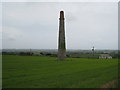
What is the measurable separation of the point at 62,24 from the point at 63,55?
4.54 metres

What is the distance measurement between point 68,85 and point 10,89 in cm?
267

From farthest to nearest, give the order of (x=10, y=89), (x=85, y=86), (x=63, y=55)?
(x=63, y=55) < (x=85, y=86) < (x=10, y=89)

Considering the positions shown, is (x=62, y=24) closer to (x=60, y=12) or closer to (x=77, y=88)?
(x=60, y=12)

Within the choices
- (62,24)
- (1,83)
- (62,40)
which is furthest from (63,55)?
(1,83)

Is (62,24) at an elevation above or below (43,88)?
above

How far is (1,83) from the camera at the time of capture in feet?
34.4

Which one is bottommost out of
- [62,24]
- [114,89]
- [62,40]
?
[114,89]

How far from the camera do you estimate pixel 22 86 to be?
9.55 metres

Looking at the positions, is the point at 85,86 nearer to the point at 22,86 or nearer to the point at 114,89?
the point at 114,89

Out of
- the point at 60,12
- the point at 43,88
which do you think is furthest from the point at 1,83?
the point at 60,12

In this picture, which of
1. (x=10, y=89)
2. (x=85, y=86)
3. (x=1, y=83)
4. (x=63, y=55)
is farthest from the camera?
(x=63, y=55)

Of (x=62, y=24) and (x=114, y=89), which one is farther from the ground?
(x=62, y=24)

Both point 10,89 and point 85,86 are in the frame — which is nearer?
point 10,89

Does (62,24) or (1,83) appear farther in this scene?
(62,24)
